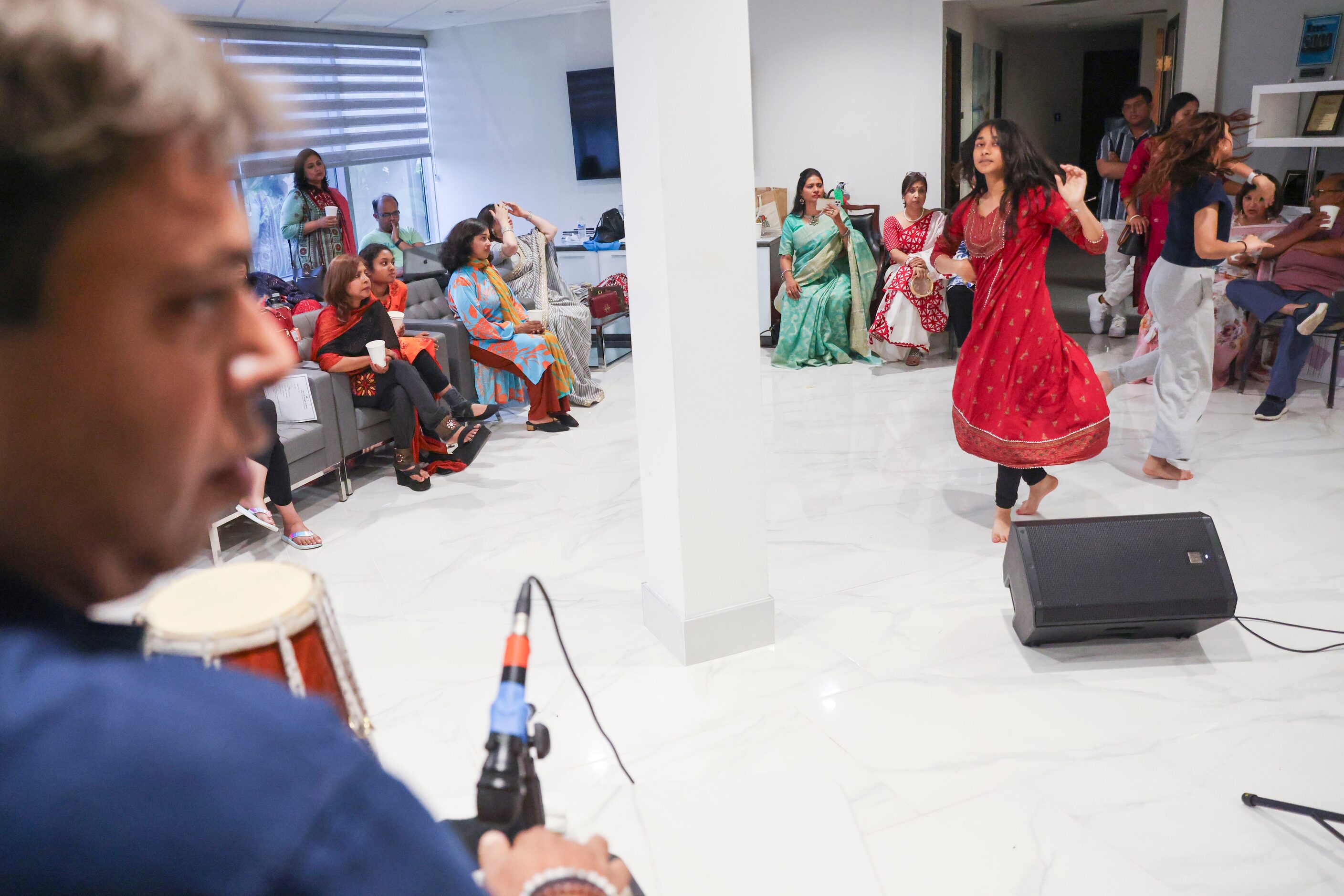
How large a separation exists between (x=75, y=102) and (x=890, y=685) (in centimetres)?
268

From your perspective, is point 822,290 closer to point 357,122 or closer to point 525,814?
point 357,122

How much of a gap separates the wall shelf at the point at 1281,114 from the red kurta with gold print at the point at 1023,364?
134 inches

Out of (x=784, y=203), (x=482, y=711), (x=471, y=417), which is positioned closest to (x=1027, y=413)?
(x=482, y=711)

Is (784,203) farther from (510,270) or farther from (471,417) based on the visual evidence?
(471,417)

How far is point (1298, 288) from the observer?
5.20 m

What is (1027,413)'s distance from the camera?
3.57m

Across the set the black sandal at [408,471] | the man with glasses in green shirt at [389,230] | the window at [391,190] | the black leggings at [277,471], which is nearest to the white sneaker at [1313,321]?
the black sandal at [408,471]

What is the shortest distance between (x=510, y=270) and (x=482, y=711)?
4.09 meters

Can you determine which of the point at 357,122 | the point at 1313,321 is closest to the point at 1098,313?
the point at 1313,321

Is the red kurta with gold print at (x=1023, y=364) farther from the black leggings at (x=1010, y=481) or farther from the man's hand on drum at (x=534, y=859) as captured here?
the man's hand on drum at (x=534, y=859)

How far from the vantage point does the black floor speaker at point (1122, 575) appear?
277 cm

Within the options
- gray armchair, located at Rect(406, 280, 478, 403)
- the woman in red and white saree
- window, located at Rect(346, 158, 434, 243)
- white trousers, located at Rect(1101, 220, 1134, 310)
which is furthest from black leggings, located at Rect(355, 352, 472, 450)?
white trousers, located at Rect(1101, 220, 1134, 310)

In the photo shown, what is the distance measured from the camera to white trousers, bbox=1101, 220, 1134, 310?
653 cm

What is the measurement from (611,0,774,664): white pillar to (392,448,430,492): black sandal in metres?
1.84
